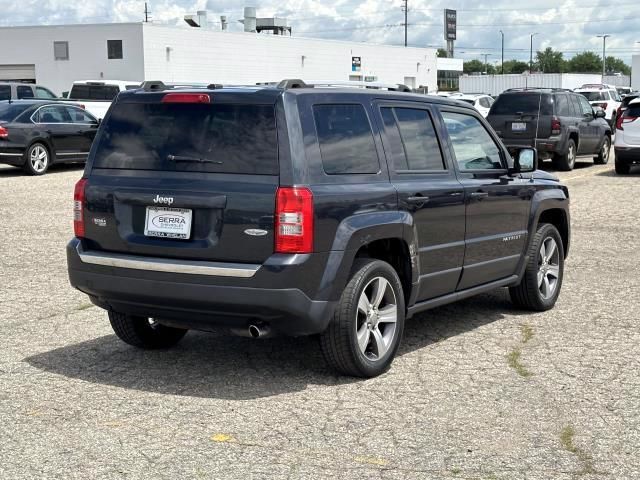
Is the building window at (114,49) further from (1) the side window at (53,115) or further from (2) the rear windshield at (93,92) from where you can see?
(1) the side window at (53,115)

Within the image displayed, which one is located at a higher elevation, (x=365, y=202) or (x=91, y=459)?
(x=365, y=202)

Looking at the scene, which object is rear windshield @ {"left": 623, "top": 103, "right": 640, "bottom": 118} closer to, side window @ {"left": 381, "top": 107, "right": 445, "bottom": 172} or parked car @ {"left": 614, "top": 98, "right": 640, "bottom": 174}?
parked car @ {"left": 614, "top": 98, "right": 640, "bottom": 174}

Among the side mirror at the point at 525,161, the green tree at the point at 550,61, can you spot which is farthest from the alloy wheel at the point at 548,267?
the green tree at the point at 550,61

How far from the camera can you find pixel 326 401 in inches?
235

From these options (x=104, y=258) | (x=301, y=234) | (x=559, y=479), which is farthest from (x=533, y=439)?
(x=104, y=258)

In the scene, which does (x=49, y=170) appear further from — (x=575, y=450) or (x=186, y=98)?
(x=575, y=450)

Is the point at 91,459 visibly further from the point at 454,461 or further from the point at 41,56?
the point at 41,56

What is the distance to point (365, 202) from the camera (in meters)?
6.28

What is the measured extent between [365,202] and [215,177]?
0.94 meters

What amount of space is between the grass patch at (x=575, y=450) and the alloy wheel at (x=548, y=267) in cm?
321

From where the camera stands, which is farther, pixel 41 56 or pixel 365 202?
pixel 41 56

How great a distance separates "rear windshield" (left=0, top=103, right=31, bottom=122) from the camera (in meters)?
21.8

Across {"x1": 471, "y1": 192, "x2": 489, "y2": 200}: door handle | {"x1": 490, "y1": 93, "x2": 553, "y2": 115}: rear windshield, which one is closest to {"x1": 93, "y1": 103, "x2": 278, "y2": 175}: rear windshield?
{"x1": 471, "y1": 192, "x2": 489, "y2": 200}: door handle

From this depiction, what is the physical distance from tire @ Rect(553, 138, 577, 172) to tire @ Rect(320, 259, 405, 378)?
17.6 m
